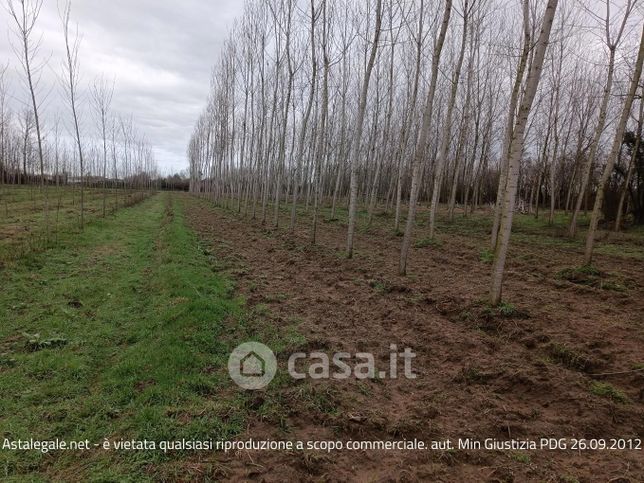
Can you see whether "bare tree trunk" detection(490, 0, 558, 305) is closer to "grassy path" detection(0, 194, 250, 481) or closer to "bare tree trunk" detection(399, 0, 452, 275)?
"bare tree trunk" detection(399, 0, 452, 275)

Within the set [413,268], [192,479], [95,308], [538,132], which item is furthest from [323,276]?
[538,132]

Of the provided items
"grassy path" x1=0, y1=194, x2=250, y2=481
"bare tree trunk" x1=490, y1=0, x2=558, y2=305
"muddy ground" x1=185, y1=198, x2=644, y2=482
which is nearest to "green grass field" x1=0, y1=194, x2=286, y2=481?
"grassy path" x1=0, y1=194, x2=250, y2=481

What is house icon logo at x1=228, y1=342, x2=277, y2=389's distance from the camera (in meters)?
3.71

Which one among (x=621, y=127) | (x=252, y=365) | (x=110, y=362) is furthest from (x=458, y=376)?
(x=621, y=127)

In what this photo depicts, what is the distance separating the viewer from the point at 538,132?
20281 mm

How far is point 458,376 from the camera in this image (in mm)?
3818

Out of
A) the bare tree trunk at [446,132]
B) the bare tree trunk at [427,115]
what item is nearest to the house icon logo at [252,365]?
the bare tree trunk at [427,115]

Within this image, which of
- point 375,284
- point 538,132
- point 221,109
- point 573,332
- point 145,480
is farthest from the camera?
point 221,109

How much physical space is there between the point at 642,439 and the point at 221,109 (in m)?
29.5

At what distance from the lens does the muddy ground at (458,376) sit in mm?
2598

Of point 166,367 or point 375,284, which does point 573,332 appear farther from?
point 166,367

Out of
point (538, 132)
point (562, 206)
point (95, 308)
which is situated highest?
point (538, 132)

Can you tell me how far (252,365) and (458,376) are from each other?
2.18 meters

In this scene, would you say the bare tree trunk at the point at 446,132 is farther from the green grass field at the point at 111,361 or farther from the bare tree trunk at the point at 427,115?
the green grass field at the point at 111,361
